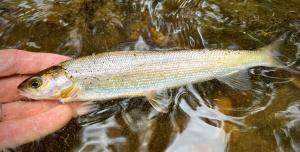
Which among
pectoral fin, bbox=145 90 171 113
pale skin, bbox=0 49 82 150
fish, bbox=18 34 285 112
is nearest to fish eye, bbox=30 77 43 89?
fish, bbox=18 34 285 112

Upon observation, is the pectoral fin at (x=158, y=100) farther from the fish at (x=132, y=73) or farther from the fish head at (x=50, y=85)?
the fish head at (x=50, y=85)

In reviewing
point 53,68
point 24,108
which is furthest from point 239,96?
point 24,108

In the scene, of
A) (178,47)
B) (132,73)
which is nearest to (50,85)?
(132,73)

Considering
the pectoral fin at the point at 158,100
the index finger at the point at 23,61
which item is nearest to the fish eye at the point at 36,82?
the index finger at the point at 23,61

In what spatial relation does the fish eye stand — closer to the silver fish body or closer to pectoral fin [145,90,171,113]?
the silver fish body

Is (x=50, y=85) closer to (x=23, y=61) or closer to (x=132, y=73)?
(x=23, y=61)
